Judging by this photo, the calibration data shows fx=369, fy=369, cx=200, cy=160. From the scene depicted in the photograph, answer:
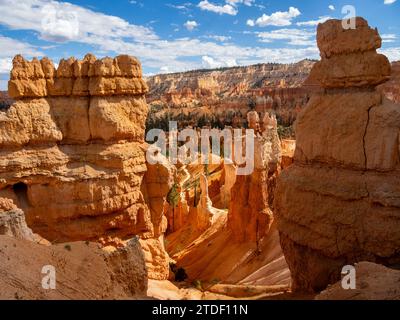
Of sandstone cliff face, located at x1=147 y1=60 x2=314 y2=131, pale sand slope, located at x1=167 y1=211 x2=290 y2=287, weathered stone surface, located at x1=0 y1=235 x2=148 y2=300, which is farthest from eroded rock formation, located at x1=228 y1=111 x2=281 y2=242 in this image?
sandstone cliff face, located at x1=147 y1=60 x2=314 y2=131

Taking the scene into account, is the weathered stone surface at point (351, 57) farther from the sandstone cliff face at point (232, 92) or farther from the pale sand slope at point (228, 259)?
the sandstone cliff face at point (232, 92)

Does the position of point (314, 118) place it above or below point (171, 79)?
below

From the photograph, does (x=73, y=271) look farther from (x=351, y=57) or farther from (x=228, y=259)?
(x=228, y=259)

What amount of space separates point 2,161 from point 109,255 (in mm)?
7442

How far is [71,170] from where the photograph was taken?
13.0 meters

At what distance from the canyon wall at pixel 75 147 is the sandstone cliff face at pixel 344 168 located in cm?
A: 626

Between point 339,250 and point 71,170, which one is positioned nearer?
point 339,250

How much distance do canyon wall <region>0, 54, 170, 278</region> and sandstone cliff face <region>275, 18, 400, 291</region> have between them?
626 centimetres

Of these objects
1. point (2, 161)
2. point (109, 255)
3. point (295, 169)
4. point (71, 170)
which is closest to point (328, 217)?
point (295, 169)

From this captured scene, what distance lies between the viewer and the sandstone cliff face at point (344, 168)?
8500 mm

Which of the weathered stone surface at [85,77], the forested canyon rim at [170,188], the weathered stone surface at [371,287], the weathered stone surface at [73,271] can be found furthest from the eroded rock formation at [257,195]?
the weathered stone surface at [73,271]

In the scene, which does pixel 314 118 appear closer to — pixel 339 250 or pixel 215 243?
pixel 339 250

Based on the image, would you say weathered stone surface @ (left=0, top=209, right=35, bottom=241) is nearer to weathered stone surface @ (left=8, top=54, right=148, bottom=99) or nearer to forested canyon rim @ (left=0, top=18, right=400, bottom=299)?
forested canyon rim @ (left=0, top=18, right=400, bottom=299)

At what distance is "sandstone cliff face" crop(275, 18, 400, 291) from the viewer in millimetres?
8500
